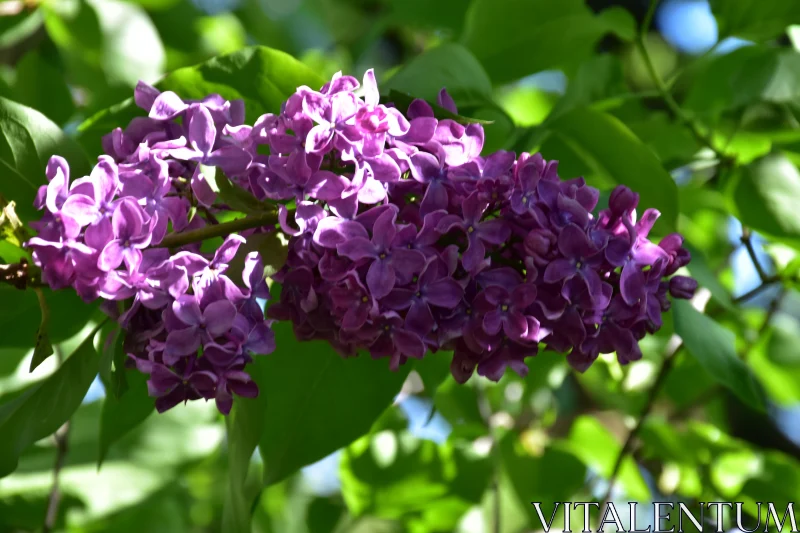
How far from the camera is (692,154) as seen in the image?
1309mm

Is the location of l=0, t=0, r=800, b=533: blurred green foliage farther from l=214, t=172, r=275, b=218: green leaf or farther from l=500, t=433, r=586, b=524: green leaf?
l=214, t=172, r=275, b=218: green leaf

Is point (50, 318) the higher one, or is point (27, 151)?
point (27, 151)

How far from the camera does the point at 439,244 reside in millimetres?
788

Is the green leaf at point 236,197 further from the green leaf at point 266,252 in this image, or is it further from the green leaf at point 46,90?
the green leaf at point 46,90

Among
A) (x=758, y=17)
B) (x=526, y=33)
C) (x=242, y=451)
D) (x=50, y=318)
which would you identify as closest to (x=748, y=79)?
(x=758, y=17)

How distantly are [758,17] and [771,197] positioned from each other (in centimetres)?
32

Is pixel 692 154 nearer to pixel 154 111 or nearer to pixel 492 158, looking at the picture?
pixel 492 158

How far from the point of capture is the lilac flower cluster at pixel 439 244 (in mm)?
756

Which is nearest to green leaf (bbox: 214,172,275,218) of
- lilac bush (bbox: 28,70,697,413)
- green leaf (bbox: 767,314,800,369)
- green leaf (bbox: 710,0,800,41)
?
lilac bush (bbox: 28,70,697,413)

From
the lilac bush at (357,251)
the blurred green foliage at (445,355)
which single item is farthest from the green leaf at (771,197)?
the lilac bush at (357,251)

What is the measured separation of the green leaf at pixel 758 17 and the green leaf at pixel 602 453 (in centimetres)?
72

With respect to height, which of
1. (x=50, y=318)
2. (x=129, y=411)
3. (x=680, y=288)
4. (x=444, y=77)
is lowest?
(x=129, y=411)

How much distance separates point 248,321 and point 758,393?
1.78ft

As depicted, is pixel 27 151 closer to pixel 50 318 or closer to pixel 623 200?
pixel 50 318
